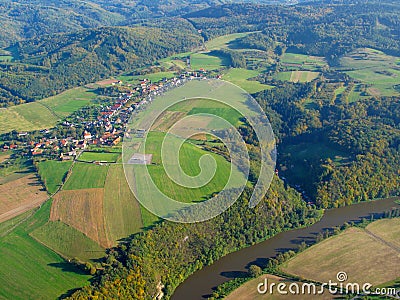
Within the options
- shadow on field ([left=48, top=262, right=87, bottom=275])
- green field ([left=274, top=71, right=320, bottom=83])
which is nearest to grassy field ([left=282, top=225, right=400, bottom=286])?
shadow on field ([left=48, top=262, right=87, bottom=275])

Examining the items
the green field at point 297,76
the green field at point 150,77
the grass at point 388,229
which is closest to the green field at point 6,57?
the green field at point 150,77

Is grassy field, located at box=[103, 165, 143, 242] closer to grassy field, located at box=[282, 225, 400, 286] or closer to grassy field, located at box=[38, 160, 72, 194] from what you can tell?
grassy field, located at box=[38, 160, 72, 194]

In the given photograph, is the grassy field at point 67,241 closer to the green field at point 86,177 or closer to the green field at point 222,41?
the green field at point 86,177

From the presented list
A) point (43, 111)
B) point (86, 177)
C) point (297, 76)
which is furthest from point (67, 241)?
point (297, 76)

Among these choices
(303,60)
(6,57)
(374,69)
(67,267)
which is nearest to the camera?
(67,267)

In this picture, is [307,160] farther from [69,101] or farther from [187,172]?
[69,101]

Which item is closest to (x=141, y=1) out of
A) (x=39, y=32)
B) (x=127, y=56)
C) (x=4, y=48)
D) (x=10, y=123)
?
(x=39, y=32)

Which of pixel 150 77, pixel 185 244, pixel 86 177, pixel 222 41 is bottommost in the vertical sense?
pixel 185 244

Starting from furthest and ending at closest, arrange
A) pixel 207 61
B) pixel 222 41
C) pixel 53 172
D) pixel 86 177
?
pixel 222 41
pixel 207 61
pixel 53 172
pixel 86 177
